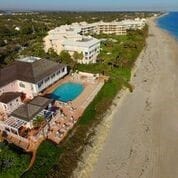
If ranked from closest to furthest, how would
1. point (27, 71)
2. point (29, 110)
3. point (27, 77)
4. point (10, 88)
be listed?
point (29, 110) → point (10, 88) → point (27, 77) → point (27, 71)

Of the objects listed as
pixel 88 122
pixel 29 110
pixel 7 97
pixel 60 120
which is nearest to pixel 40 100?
pixel 29 110

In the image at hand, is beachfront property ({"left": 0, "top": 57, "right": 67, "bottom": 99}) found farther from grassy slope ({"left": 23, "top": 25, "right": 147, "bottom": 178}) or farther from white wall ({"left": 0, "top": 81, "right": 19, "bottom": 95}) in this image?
grassy slope ({"left": 23, "top": 25, "right": 147, "bottom": 178})

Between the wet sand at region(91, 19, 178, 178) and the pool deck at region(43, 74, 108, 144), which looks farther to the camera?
the pool deck at region(43, 74, 108, 144)

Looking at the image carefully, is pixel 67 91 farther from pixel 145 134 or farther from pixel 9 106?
pixel 145 134

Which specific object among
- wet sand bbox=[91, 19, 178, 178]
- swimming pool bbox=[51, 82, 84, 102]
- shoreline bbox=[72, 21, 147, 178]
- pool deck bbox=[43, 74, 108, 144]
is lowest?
wet sand bbox=[91, 19, 178, 178]

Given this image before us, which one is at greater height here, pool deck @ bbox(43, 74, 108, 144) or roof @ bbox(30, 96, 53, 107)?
roof @ bbox(30, 96, 53, 107)

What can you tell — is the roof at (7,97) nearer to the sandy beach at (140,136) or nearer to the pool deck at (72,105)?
the pool deck at (72,105)

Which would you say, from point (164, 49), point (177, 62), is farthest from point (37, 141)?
point (164, 49)

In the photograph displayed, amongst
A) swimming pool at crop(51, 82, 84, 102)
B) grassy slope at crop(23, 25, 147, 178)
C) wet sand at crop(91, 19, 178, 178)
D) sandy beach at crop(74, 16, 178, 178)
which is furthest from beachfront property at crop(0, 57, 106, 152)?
wet sand at crop(91, 19, 178, 178)
